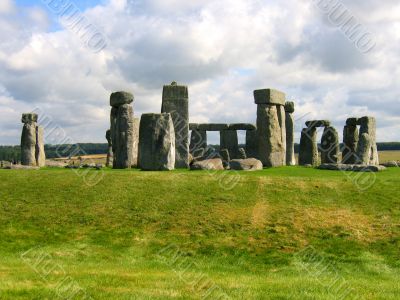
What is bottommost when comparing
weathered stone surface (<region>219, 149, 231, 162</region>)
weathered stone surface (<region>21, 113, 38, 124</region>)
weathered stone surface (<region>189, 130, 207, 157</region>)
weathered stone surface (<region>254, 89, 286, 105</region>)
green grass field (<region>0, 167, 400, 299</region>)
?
green grass field (<region>0, 167, 400, 299</region>)

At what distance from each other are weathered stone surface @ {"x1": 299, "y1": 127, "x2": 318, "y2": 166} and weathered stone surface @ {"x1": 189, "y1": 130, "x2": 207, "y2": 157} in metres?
8.37

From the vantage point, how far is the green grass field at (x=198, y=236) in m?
11.2

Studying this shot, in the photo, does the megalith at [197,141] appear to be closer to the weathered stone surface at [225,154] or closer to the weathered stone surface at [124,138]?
the weathered stone surface at [225,154]

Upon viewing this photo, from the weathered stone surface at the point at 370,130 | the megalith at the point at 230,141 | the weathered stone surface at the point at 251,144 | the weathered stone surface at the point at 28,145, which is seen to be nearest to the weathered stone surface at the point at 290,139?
the weathered stone surface at the point at 251,144

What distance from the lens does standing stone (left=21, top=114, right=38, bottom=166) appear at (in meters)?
37.4

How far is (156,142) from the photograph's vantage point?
2498 centimetres

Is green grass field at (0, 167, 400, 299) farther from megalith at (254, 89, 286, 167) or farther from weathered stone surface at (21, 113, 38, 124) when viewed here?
weathered stone surface at (21, 113, 38, 124)

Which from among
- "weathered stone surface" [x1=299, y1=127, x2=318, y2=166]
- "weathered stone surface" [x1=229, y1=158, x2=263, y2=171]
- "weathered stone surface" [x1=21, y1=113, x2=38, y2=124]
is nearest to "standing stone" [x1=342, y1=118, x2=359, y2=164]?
"weathered stone surface" [x1=299, y1=127, x2=318, y2=166]

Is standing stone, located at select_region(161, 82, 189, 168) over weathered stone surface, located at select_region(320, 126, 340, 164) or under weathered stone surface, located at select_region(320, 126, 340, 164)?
over

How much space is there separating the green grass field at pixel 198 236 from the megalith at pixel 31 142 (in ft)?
48.9

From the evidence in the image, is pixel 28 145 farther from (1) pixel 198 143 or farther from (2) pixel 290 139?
(2) pixel 290 139

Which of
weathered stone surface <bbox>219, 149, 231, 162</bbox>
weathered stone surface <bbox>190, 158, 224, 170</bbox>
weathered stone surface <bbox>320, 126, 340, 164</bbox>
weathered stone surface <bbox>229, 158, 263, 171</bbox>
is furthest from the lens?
weathered stone surface <bbox>219, 149, 231, 162</bbox>

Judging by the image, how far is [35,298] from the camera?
9.56 m

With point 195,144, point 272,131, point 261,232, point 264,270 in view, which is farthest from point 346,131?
point 264,270
